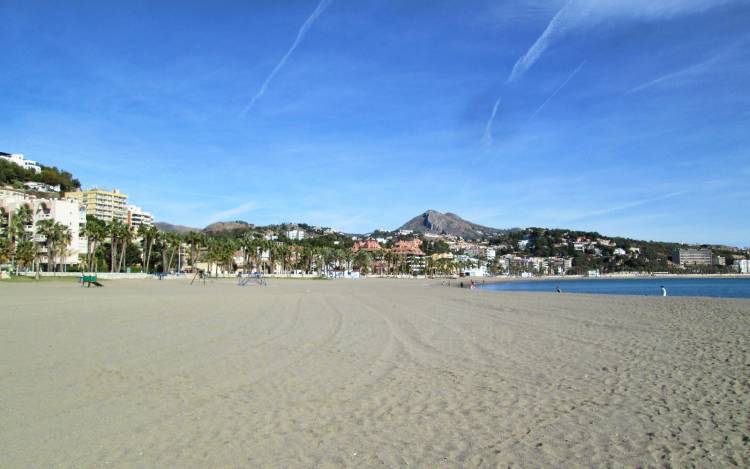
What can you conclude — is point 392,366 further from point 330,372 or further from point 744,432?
point 744,432

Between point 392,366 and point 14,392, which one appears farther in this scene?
point 392,366

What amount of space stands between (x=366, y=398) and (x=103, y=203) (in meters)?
167

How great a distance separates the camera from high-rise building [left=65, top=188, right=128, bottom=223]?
147m

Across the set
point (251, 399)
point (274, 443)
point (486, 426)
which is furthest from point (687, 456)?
point (251, 399)

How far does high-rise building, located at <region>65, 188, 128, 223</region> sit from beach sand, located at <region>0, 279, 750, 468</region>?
497ft

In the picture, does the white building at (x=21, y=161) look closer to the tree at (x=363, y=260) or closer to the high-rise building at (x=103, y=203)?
the high-rise building at (x=103, y=203)

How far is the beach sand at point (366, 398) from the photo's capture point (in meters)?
4.96

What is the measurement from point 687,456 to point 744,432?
1218mm

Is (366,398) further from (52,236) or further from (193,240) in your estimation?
(193,240)

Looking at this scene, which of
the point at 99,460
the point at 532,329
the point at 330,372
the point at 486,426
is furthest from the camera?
the point at 532,329

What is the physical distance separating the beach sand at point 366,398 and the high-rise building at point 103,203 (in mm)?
151447

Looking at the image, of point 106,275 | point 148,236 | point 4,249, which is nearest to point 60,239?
point 148,236

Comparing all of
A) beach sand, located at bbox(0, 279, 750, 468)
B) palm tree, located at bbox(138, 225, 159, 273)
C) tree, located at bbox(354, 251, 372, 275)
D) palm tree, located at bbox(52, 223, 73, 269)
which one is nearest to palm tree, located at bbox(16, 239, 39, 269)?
palm tree, located at bbox(52, 223, 73, 269)

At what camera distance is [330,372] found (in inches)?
341
